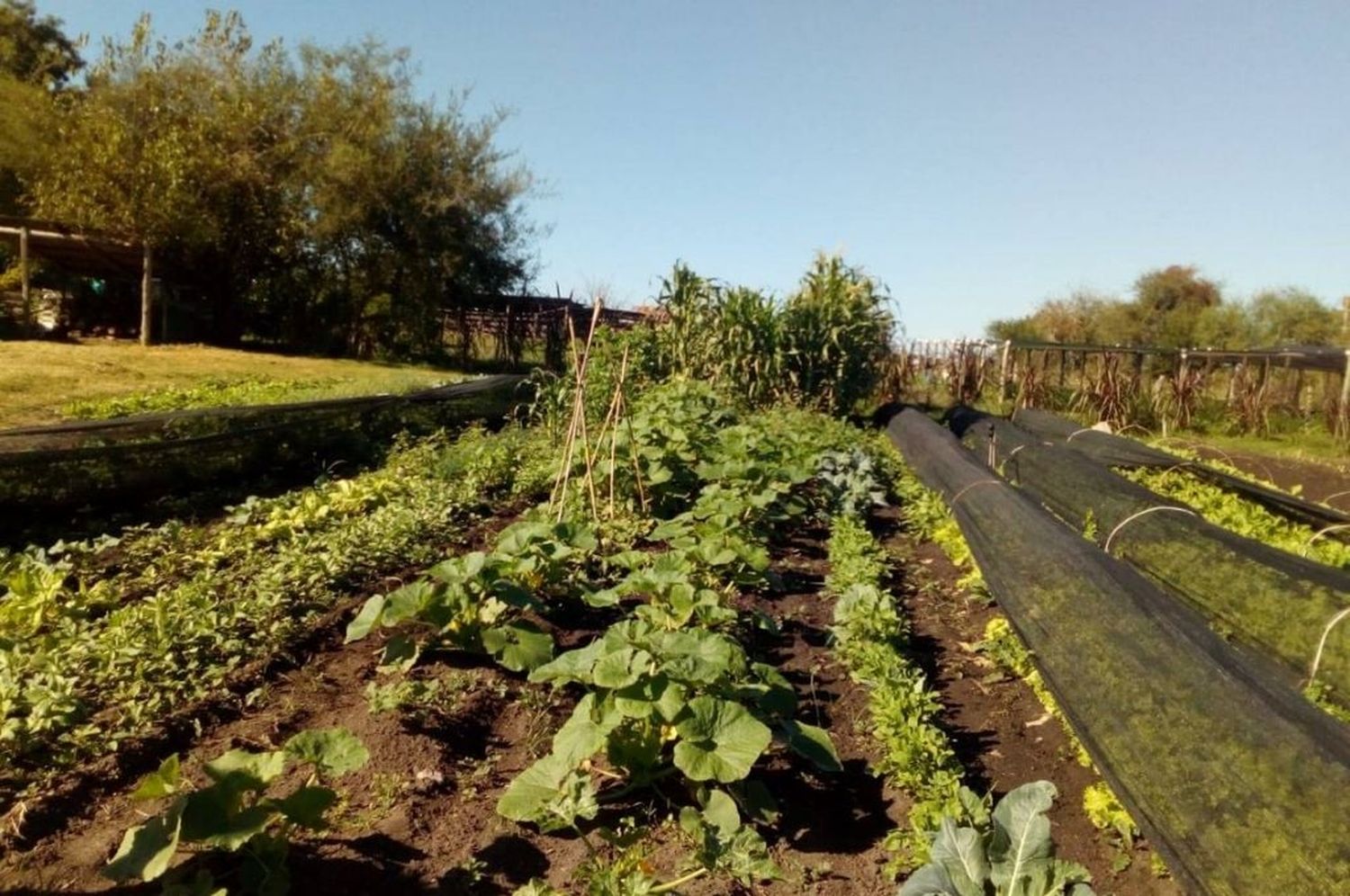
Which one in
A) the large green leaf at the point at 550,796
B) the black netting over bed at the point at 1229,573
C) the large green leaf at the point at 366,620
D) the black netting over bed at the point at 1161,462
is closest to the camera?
the large green leaf at the point at 550,796

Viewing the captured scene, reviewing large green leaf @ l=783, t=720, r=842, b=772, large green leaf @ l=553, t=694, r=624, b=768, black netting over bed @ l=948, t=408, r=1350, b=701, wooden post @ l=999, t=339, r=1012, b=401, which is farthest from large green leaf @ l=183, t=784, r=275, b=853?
wooden post @ l=999, t=339, r=1012, b=401

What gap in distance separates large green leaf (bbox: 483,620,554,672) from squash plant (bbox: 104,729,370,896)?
0.88 m

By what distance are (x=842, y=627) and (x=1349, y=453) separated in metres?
13.8

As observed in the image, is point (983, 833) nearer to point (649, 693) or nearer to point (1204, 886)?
point (1204, 886)

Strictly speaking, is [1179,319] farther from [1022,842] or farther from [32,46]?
[32,46]

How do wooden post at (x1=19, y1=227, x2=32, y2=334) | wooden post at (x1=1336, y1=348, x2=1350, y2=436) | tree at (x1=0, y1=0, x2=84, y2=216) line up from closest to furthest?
wooden post at (x1=1336, y1=348, x2=1350, y2=436), wooden post at (x1=19, y1=227, x2=32, y2=334), tree at (x1=0, y1=0, x2=84, y2=216)

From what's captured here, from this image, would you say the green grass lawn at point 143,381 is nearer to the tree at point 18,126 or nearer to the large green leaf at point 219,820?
the tree at point 18,126

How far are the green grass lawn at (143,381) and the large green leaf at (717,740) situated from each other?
8.69m

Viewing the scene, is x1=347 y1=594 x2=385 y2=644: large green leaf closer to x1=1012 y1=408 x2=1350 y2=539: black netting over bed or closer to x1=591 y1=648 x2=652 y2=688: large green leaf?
x1=591 y1=648 x2=652 y2=688: large green leaf

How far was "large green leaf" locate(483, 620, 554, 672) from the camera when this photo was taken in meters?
3.13

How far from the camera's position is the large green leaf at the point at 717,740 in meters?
2.34

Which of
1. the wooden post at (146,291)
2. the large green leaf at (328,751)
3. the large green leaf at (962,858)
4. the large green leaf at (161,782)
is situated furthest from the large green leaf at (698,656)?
the wooden post at (146,291)

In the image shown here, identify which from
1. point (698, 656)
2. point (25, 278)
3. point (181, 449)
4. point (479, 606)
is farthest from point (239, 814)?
point (25, 278)

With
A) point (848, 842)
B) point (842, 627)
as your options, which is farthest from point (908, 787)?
point (842, 627)
